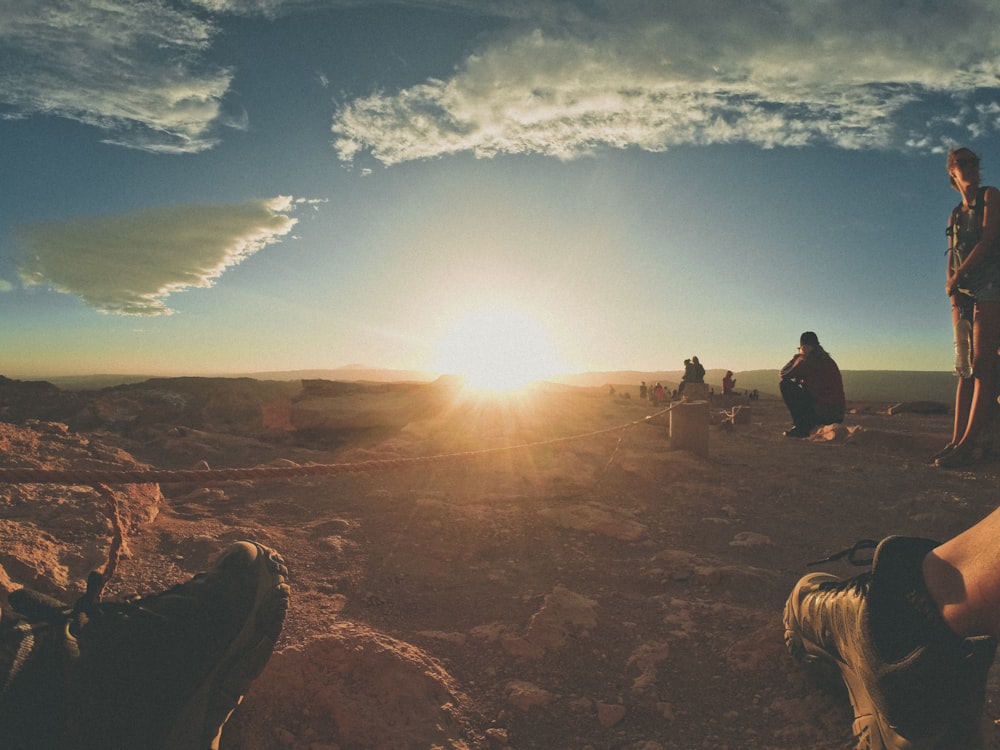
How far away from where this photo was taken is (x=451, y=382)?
13.1 m

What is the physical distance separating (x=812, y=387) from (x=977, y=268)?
3.03 metres

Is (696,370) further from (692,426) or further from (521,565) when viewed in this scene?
(521,565)

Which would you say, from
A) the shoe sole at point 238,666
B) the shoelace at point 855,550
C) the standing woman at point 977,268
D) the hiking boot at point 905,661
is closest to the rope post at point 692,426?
the standing woman at point 977,268

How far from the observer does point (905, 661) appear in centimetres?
149

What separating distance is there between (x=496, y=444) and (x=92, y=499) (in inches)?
170

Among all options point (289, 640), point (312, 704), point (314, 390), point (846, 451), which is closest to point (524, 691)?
point (312, 704)

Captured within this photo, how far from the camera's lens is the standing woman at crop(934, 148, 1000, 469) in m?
4.42

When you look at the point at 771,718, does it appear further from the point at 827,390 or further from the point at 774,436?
the point at 774,436

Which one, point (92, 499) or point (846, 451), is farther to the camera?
point (846, 451)

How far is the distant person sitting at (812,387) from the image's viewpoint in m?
7.07

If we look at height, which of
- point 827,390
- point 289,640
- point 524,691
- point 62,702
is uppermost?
point 827,390

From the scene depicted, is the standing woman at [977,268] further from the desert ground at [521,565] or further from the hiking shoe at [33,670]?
the hiking shoe at [33,670]

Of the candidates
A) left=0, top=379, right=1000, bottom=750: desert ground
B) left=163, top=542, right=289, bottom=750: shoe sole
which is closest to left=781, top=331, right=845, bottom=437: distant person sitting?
left=0, top=379, right=1000, bottom=750: desert ground

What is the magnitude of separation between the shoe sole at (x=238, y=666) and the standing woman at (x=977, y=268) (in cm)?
557
